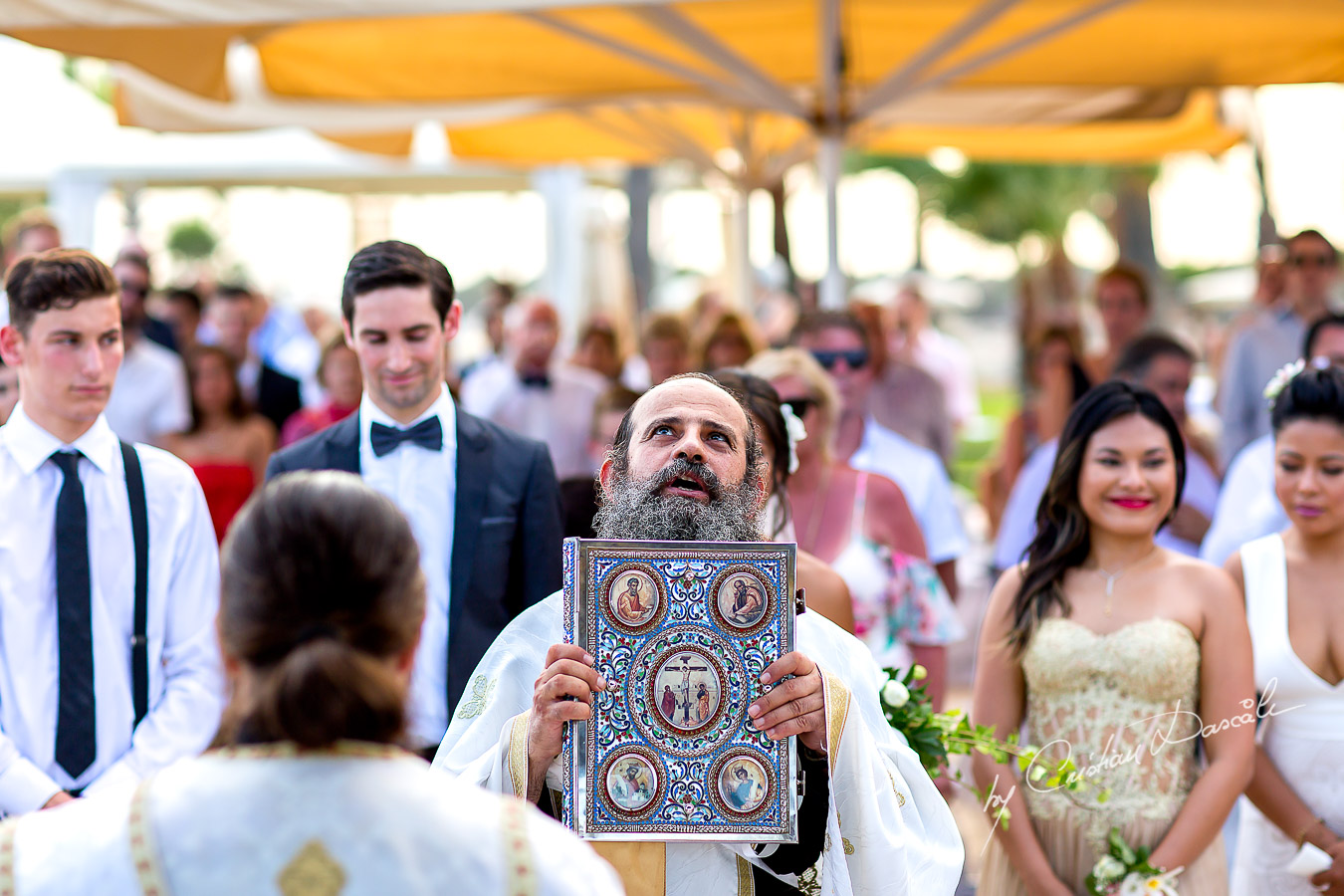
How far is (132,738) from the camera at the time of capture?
335cm

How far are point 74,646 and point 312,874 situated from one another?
5.99 feet

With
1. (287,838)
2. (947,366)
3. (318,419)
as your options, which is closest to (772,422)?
(287,838)

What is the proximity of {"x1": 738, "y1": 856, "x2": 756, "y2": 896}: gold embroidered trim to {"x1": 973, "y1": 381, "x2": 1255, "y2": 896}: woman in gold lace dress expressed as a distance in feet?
4.12

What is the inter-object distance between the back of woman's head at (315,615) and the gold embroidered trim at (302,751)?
18mm

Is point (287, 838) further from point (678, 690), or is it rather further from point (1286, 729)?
point (1286, 729)

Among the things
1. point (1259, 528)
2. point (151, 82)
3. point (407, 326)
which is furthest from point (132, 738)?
point (151, 82)

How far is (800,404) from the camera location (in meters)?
4.71

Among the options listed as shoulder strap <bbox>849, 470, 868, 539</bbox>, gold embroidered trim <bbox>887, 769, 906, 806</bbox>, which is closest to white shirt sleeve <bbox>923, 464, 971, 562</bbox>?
shoulder strap <bbox>849, 470, 868, 539</bbox>

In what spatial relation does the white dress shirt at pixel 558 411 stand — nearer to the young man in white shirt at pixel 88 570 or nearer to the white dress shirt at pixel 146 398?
the white dress shirt at pixel 146 398

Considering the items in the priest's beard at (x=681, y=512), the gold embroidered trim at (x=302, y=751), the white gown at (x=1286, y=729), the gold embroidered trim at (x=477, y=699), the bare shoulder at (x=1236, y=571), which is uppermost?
the priest's beard at (x=681, y=512)

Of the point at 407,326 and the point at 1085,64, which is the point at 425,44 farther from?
the point at 407,326

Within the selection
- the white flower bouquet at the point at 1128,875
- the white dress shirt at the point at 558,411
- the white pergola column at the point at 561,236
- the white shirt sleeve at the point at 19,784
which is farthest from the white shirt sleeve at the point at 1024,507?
the white pergola column at the point at 561,236

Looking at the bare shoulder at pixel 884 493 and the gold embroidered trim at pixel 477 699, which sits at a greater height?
the bare shoulder at pixel 884 493

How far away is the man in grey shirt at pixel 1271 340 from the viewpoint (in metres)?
6.90
